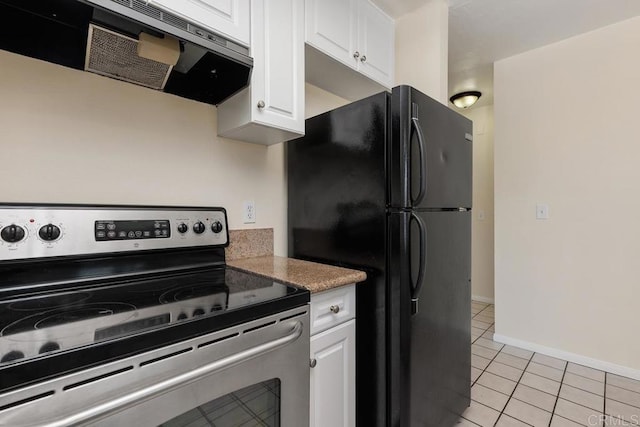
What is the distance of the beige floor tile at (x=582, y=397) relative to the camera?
5.90ft

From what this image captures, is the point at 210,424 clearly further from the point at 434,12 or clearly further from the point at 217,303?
the point at 434,12

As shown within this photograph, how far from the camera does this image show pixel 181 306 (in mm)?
839

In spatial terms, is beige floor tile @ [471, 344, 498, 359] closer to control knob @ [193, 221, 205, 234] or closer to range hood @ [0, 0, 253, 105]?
control knob @ [193, 221, 205, 234]

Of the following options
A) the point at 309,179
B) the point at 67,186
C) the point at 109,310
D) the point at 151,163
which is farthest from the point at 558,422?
the point at 67,186

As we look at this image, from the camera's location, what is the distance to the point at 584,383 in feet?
6.71

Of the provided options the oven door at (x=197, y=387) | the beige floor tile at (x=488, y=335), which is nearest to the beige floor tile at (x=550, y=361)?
the beige floor tile at (x=488, y=335)

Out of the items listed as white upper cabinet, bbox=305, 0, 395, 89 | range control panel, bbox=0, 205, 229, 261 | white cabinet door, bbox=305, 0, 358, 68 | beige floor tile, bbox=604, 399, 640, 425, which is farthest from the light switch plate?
range control panel, bbox=0, 205, 229, 261

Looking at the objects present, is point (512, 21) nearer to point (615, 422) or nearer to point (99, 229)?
point (615, 422)

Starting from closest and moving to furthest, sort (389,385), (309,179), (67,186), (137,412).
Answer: (137,412), (67,186), (389,385), (309,179)

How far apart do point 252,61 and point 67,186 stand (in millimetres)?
829

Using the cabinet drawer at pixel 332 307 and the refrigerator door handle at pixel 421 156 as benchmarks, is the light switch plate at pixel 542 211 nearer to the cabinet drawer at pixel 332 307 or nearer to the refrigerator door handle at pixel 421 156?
the refrigerator door handle at pixel 421 156

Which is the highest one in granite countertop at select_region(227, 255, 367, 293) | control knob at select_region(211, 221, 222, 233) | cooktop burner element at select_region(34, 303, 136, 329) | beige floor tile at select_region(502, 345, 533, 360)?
control knob at select_region(211, 221, 222, 233)

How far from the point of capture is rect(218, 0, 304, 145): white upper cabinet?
1241mm

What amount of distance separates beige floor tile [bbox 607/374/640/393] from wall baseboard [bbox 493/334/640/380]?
39 mm
